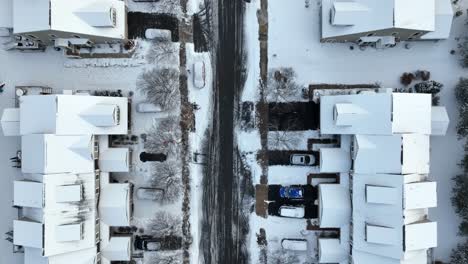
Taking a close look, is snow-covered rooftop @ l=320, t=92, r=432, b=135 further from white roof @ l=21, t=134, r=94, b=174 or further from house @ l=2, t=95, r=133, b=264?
white roof @ l=21, t=134, r=94, b=174

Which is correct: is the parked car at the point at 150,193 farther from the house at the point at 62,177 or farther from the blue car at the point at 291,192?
the blue car at the point at 291,192

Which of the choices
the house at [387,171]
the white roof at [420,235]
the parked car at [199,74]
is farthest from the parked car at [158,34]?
the white roof at [420,235]

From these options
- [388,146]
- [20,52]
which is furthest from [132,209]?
[388,146]

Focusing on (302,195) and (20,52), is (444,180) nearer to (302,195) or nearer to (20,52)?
(302,195)

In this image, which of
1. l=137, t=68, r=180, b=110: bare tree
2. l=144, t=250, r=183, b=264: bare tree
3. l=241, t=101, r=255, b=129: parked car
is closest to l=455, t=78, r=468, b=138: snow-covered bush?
l=241, t=101, r=255, b=129: parked car

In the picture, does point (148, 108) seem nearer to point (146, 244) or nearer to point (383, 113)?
point (146, 244)
